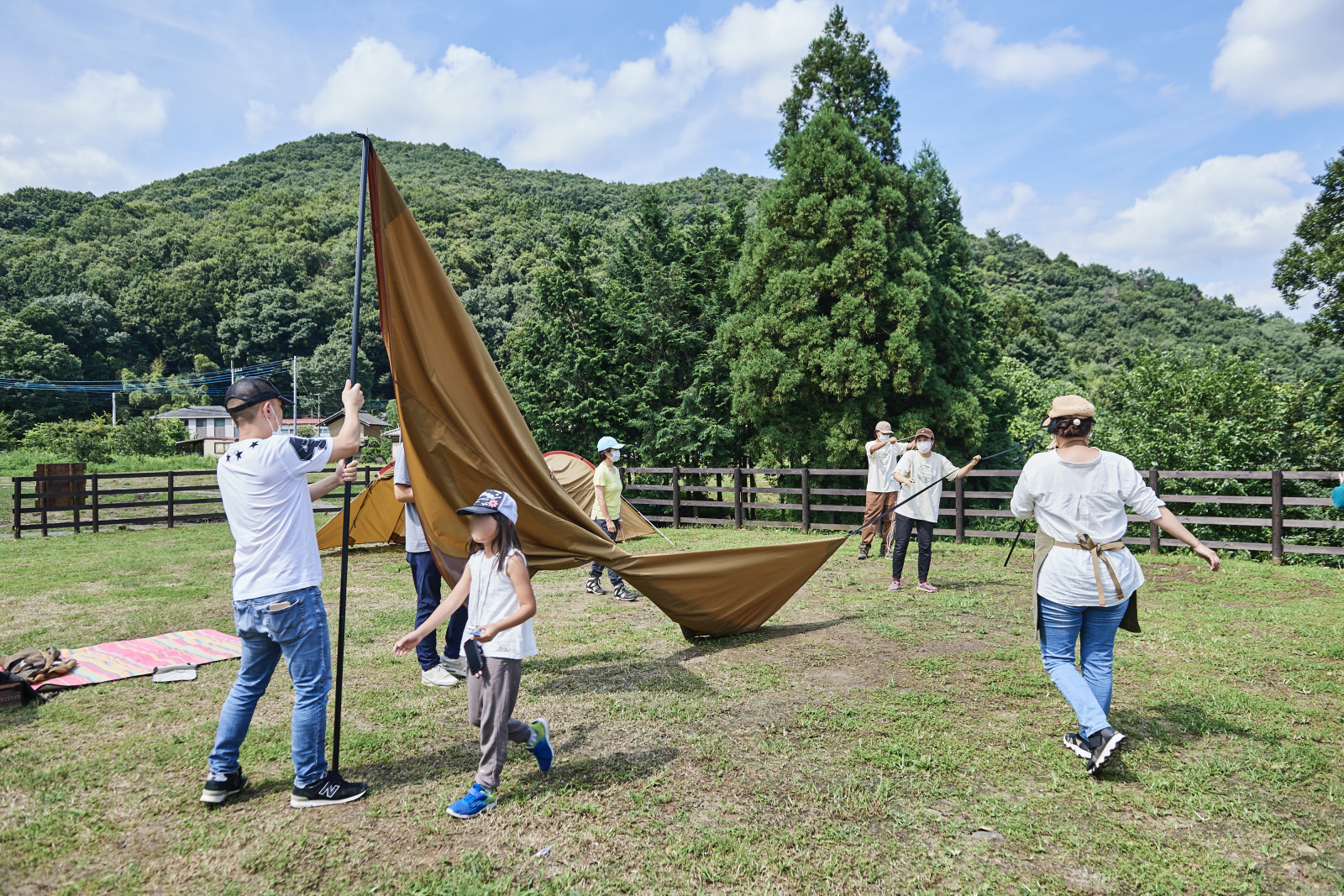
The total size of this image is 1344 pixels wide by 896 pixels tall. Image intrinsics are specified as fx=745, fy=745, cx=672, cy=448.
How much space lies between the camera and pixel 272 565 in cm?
342

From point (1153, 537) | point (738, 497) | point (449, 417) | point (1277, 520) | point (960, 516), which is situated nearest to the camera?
point (449, 417)

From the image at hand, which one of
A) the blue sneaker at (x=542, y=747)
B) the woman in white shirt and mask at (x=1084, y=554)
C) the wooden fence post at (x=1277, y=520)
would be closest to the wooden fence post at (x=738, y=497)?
the wooden fence post at (x=1277, y=520)

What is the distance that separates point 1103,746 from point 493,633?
302 cm

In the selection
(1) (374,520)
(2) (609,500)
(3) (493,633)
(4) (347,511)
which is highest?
(4) (347,511)

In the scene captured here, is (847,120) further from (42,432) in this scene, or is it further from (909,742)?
(42,432)

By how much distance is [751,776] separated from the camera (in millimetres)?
3869

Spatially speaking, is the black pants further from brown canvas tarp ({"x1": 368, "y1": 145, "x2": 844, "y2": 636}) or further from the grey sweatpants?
the grey sweatpants

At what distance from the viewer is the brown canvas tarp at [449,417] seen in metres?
4.18

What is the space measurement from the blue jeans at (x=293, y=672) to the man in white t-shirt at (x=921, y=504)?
610 centimetres

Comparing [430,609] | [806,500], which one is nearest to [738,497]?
[806,500]

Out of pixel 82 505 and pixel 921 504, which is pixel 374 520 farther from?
pixel 82 505

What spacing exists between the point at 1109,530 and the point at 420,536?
449cm

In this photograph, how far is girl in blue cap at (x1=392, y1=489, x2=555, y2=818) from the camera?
352 cm

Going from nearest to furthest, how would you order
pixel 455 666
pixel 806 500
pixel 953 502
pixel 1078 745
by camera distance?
pixel 1078 745 → pixel 455 666 → pixel 806 500 → pixel 953 502
